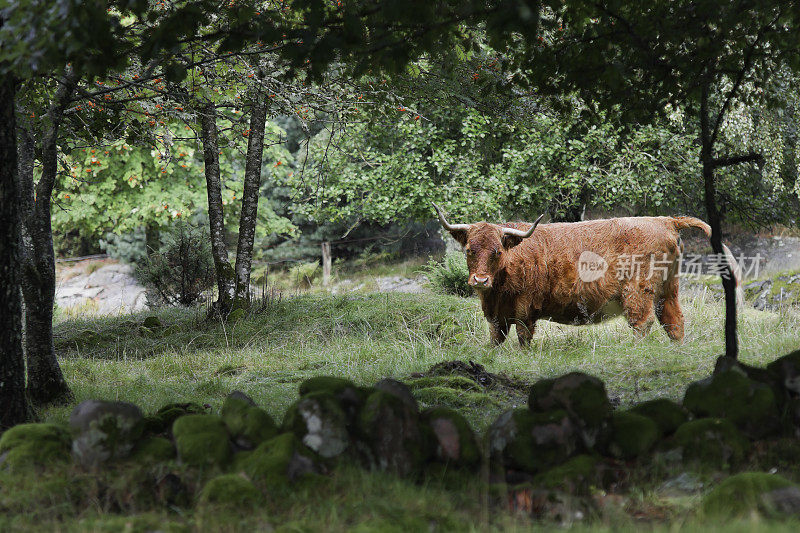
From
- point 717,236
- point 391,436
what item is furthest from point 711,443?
point 717,236

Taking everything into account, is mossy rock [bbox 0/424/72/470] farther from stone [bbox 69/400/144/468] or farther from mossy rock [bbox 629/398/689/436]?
mossy rock [bbox 629/398/689/436]

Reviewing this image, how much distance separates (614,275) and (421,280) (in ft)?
37.9

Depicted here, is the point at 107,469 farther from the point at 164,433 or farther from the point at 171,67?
the point at 171,67

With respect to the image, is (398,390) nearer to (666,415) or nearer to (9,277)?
(666,415)

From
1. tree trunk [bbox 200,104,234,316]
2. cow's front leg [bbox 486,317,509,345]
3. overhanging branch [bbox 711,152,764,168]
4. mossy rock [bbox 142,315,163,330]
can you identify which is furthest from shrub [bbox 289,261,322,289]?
overhanging branch [bbox 711,152,764,168]

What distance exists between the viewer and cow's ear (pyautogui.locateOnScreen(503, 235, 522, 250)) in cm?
709

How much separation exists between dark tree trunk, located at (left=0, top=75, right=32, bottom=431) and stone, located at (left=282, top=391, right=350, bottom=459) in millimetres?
1880

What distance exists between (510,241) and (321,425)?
4.34m

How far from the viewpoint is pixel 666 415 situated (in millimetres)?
3533

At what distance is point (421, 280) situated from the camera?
741 inches

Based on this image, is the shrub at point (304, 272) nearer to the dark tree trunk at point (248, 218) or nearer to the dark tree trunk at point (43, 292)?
the dark tree trunk at point (248, 218)

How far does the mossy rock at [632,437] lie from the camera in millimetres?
3334

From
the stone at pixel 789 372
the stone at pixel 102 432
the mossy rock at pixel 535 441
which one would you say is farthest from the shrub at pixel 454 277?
the stone at pixel 102 432

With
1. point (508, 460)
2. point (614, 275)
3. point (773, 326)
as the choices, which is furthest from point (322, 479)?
point (773, 326)
